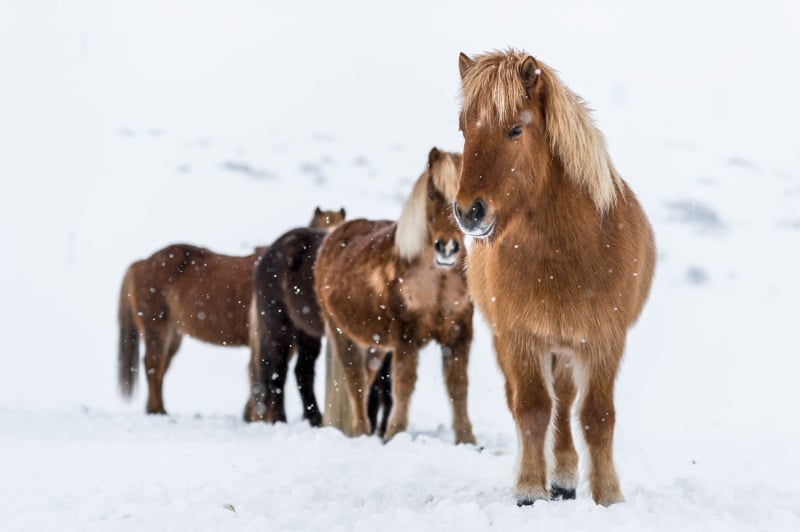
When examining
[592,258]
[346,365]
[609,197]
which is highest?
[609,197]

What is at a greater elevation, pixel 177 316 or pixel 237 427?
pixel 177 316

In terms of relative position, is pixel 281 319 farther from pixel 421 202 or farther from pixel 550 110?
pixel 550 110

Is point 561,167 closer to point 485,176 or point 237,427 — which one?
point 485,176

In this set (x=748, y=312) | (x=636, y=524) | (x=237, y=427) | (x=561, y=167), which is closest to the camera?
(x=636, y=524)

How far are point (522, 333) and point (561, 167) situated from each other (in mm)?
726

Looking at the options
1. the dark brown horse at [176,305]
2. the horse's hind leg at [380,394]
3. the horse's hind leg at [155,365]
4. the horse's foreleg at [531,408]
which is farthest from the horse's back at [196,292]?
the horse's foreleg at [531,408]

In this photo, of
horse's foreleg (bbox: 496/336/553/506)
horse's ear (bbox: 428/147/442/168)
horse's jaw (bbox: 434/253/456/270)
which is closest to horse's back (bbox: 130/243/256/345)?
horse's ear (bbox: 428/147/442/168)

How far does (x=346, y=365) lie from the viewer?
7.54m

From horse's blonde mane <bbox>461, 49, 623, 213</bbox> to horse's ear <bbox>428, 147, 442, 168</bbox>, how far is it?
2.48m

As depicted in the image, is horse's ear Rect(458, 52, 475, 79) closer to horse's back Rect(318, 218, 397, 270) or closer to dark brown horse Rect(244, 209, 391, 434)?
horse's back Rect(318, 218, 397, 270)

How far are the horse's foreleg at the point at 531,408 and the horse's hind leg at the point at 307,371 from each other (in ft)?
17.1

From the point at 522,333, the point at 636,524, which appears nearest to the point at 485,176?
the point at 522,333

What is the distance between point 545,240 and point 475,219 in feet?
1.45

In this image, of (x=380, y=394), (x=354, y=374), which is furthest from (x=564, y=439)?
(x=380, y=394)
